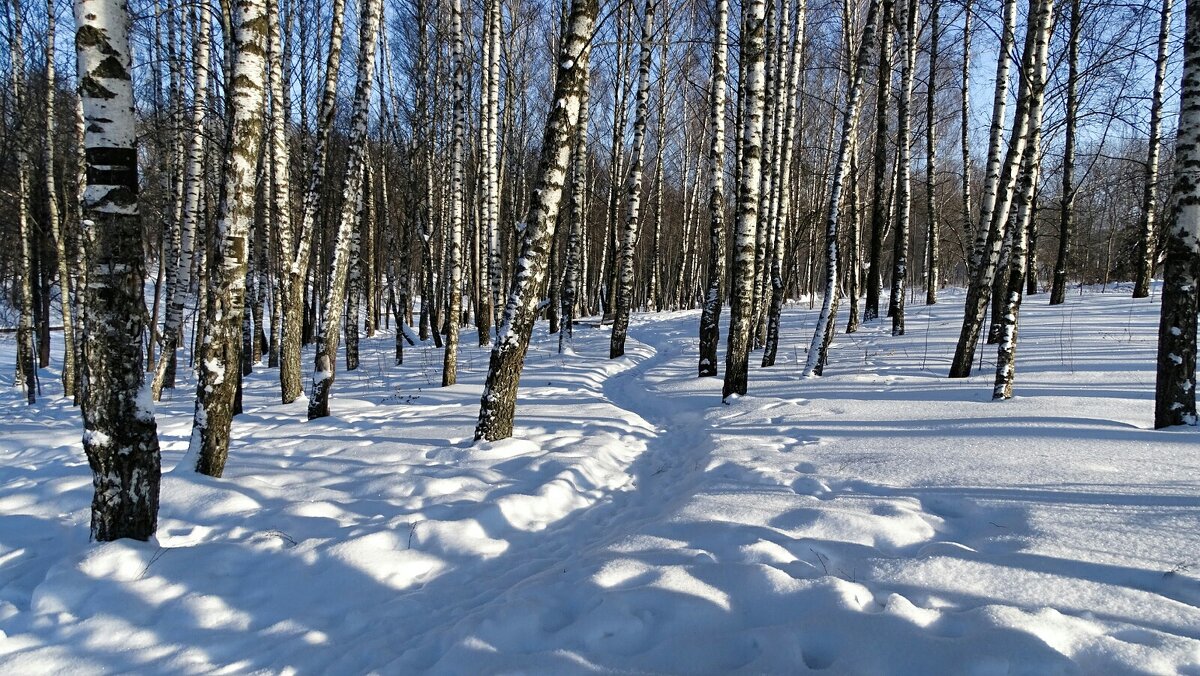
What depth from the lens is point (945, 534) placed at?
328 cm

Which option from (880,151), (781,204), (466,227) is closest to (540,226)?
(781,204)

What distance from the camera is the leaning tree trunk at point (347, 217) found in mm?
7254

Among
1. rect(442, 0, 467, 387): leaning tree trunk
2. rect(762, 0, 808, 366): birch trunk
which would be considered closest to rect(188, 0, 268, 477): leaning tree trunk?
rect(442, 0, 467, 387): leaning tree trunk

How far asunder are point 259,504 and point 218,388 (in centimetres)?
115

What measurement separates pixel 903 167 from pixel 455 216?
11.4 meters

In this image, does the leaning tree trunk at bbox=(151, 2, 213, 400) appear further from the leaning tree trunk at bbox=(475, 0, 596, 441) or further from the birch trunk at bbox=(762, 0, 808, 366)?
the birch trunk at bbox=(762, 0, 808, 366)

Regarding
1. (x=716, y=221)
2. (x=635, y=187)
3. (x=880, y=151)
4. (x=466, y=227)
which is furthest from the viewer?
(x=466, y=227)

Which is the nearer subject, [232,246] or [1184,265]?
[232,246]

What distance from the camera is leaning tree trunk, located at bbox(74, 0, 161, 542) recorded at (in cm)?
317

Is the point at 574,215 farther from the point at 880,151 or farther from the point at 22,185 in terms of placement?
the point at 22,185

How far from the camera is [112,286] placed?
3.29 metres

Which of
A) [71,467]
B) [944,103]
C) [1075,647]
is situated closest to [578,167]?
[71,467]

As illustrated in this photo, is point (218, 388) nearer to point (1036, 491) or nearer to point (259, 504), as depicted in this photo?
point (259, 504)

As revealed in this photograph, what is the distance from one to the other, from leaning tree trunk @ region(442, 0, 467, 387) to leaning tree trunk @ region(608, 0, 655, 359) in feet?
12.6
